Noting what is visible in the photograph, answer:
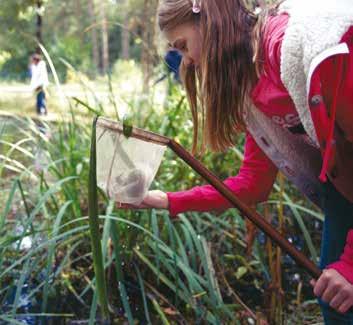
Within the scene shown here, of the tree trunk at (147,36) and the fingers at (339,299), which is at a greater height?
the tree trunk at (147,36)

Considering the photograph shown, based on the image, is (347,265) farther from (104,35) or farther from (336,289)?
(104,35)

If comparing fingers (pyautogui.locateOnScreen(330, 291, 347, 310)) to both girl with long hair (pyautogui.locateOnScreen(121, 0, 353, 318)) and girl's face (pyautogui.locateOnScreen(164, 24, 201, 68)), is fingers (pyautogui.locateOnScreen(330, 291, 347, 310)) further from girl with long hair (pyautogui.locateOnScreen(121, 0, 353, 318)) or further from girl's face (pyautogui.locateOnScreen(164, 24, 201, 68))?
girl's face (pyautogui.locateOnScreen(164, 24, 201, 68))

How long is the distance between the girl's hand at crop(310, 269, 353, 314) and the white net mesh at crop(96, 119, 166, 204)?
47 centimetres

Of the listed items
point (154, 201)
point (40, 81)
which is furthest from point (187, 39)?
point (40, 81)

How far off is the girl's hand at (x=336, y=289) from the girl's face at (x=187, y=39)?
0.59 m

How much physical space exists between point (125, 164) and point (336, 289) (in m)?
0.54

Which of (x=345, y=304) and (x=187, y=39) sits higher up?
(x=187, y=39)

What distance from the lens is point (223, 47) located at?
1.26m

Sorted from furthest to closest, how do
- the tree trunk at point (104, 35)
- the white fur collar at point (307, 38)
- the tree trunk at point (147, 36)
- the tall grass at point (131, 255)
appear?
the tree trunk at point (147, 36)
the tree trunk at point (104, 35)
the tall grass at point (131, 255)
the white fur collar at point (307, 38)

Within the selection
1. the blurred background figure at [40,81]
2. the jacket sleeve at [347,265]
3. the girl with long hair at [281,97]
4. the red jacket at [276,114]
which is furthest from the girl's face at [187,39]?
the blurred background figure at [40,81]

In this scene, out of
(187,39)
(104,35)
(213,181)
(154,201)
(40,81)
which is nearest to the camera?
(213,181)

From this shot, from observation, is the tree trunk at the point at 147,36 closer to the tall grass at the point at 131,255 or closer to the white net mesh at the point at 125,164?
the tall grass at the point at 131,255

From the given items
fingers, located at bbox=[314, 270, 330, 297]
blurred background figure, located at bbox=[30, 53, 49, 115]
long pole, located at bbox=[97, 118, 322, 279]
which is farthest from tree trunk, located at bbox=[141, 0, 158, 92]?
fingers, located at bbox=[314, 270, 330, 297]

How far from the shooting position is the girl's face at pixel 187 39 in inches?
50.6
